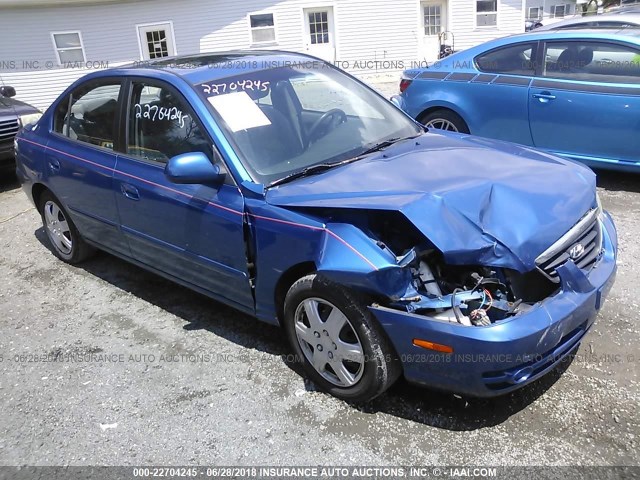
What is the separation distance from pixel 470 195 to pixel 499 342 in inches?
29.2

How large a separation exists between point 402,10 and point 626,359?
52.6 ft

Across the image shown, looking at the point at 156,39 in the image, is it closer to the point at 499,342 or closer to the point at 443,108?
the point at 443,108

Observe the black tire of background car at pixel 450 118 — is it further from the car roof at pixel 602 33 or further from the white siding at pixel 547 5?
the white siding at pixel 547 5

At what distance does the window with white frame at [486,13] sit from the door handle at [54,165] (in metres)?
16.0

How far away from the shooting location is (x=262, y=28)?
1728 centimetres

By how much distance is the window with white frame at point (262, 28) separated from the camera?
17203 millimetres

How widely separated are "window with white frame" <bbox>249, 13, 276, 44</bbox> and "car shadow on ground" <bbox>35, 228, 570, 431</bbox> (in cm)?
1366

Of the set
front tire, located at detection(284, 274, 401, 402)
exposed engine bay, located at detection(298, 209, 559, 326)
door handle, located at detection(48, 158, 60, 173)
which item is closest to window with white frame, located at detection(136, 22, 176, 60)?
door handle, located at detection(48, 158, 60, 173)

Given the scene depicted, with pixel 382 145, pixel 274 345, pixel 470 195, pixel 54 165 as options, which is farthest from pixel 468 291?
pixel 54 165

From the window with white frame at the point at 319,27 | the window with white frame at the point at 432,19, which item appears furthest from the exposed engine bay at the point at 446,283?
the window with white frame at the point at 432,19

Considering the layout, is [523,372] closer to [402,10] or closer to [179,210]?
[179,210]

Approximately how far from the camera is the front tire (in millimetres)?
2723

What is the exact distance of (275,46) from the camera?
1727 centimetres

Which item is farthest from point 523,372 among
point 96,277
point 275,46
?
point 275,46
